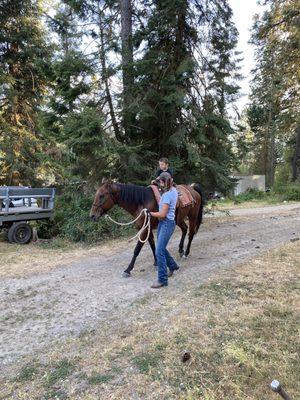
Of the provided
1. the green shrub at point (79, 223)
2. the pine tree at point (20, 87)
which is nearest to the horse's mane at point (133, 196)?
the green shrub at point (79, 223)

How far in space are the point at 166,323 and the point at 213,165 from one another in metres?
7.73

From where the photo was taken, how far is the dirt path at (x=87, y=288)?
4.30 m

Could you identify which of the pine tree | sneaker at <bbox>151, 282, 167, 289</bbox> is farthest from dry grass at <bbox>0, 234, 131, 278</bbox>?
the pine tree

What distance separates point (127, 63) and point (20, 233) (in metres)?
5.82

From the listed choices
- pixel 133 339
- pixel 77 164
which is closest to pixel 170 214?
pixel 133 339

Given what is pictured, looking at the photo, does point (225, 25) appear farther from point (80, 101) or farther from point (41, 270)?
point (41, 270)

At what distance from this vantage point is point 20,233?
1034 centimetres

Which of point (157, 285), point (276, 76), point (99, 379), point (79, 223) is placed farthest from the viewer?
point (276, 76)

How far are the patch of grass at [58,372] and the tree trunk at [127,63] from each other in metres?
8.00

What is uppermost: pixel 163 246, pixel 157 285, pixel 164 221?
pixel 164 221

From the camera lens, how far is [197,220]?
8023 millimetres

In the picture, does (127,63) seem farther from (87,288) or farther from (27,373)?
(27,373)

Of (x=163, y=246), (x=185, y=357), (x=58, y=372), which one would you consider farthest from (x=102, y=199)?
(x=185, y=357)

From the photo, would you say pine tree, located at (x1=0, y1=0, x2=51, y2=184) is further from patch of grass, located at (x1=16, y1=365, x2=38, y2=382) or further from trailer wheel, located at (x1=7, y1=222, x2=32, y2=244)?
patch of grass, located at (x1=16, y1=365, x2=38, y2=382)
